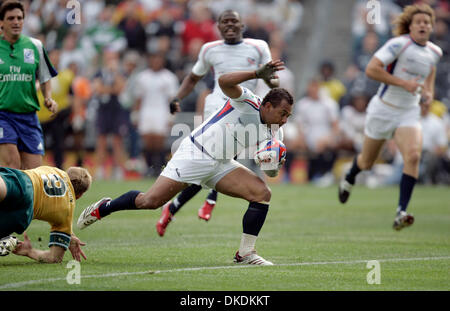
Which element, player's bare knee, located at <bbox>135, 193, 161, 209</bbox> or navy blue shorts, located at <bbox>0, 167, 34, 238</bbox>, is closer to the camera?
navy blue shorts, located at <bbox>0, 167, 34, 238</bbox>

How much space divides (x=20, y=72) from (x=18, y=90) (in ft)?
0.68

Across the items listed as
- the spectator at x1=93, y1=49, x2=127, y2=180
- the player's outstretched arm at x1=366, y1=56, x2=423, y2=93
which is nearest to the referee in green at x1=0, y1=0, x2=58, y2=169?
the player's outstretched arm at x1=366, y1=56, x2=423, y2=93

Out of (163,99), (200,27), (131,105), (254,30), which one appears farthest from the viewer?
(200,27)

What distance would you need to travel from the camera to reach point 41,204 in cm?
717

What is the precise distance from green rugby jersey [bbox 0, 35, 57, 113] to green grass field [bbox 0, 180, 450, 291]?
1583mm

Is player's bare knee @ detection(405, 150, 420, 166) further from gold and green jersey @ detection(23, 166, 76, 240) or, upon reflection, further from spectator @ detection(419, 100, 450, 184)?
spectator @ detection(419, 100, 450, 184)

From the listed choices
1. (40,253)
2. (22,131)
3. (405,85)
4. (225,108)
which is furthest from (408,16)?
(40,253)

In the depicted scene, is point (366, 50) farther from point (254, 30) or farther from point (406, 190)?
point (406, 190)

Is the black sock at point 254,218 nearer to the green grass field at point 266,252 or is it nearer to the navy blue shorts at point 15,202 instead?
the green grass field at point 266,252

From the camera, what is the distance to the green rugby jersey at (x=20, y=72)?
901 centimetres

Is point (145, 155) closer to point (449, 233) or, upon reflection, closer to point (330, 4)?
point (330, 4)

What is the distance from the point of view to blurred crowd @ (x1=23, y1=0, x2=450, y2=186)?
1975 cm

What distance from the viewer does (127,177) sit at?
20453 mm

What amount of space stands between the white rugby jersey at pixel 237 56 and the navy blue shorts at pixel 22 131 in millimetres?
2411
